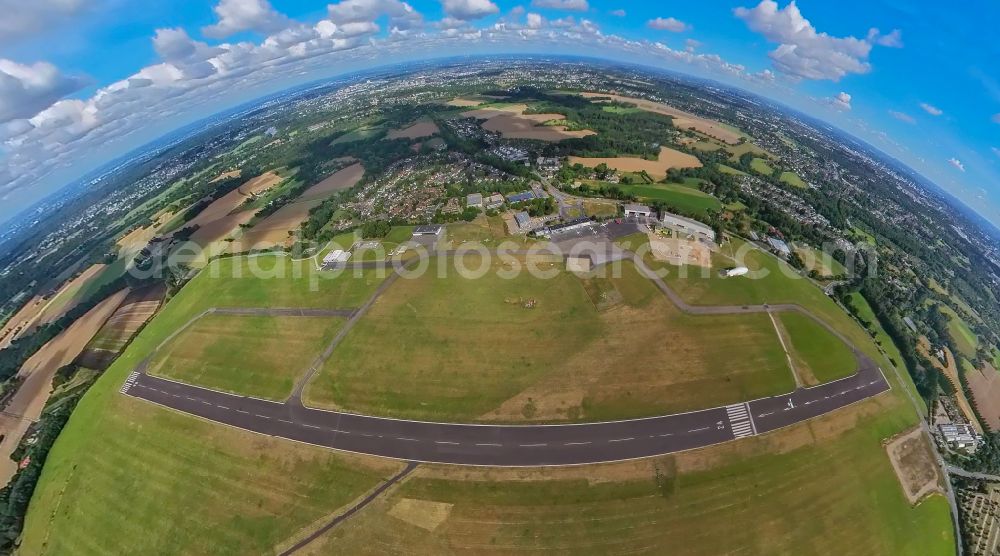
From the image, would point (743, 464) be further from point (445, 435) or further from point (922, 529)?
point (445, 435)

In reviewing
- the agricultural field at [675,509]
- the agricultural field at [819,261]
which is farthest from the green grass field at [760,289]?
the agricultural field at [675,509]

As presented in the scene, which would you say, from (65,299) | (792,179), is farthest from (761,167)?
(65,299)

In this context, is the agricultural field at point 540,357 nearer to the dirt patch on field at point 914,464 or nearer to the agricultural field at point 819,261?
the dirt patch on field at point 914,464

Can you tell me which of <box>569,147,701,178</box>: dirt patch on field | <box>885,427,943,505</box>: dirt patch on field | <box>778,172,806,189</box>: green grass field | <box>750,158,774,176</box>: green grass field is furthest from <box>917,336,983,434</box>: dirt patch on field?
<box>750,158,774,176</box>: green grass field

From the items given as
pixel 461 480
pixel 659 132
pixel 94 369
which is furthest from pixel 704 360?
pixel 659 132

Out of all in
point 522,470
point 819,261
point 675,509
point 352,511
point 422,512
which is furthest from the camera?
point 819,261

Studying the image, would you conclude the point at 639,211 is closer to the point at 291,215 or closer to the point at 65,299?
the point at 291,215

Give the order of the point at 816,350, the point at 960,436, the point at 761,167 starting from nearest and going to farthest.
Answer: the point at 960,436 < the point at 816,350 < the point at 761,167
